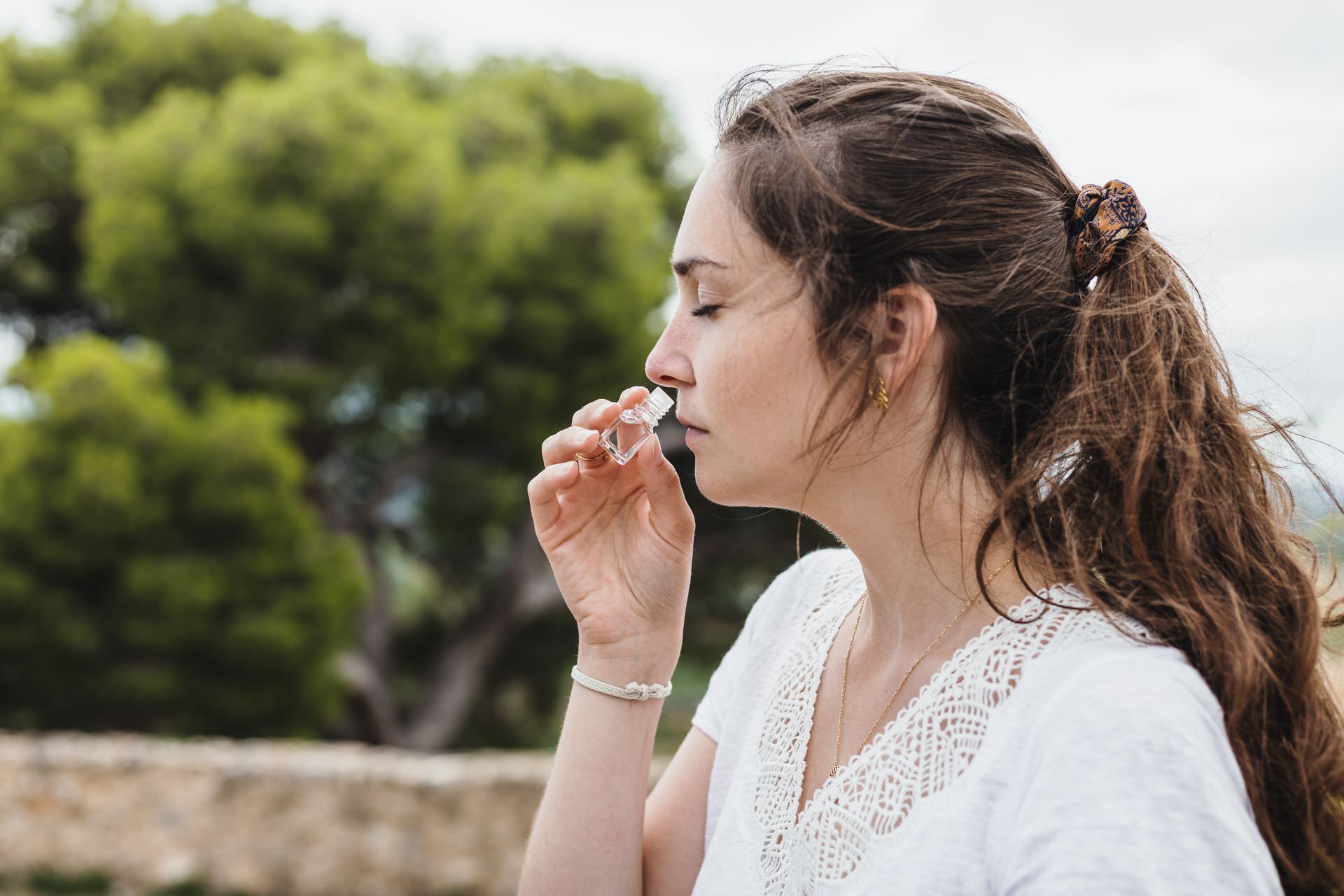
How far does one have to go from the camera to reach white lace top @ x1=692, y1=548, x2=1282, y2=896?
0.82 metres

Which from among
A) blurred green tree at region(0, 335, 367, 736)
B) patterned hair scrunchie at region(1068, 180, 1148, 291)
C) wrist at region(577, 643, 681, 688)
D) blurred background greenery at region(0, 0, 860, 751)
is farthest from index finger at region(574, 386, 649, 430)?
blurred green tree at region(0, 335, 367, 736)

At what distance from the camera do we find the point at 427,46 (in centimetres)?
1091

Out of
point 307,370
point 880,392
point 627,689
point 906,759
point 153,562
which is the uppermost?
point 880,392

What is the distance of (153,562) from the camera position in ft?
23.1

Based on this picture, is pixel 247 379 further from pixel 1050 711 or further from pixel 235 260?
pixel 1050 711

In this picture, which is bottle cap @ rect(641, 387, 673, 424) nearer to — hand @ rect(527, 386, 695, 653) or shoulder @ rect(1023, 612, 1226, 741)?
hand @ rect(527, 386, 695, 653)

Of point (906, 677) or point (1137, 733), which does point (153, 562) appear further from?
point (1137, 733)

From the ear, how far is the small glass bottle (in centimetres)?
32

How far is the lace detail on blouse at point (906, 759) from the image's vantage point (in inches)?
39.8

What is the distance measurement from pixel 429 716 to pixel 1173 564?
9.27 metres

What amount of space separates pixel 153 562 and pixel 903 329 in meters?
6.91

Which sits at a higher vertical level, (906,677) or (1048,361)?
(1048,361)

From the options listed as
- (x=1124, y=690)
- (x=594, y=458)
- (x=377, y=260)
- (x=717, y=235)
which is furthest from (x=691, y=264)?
(x=377, y=260)

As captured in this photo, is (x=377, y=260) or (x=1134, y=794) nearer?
(x=1134, y=794)
